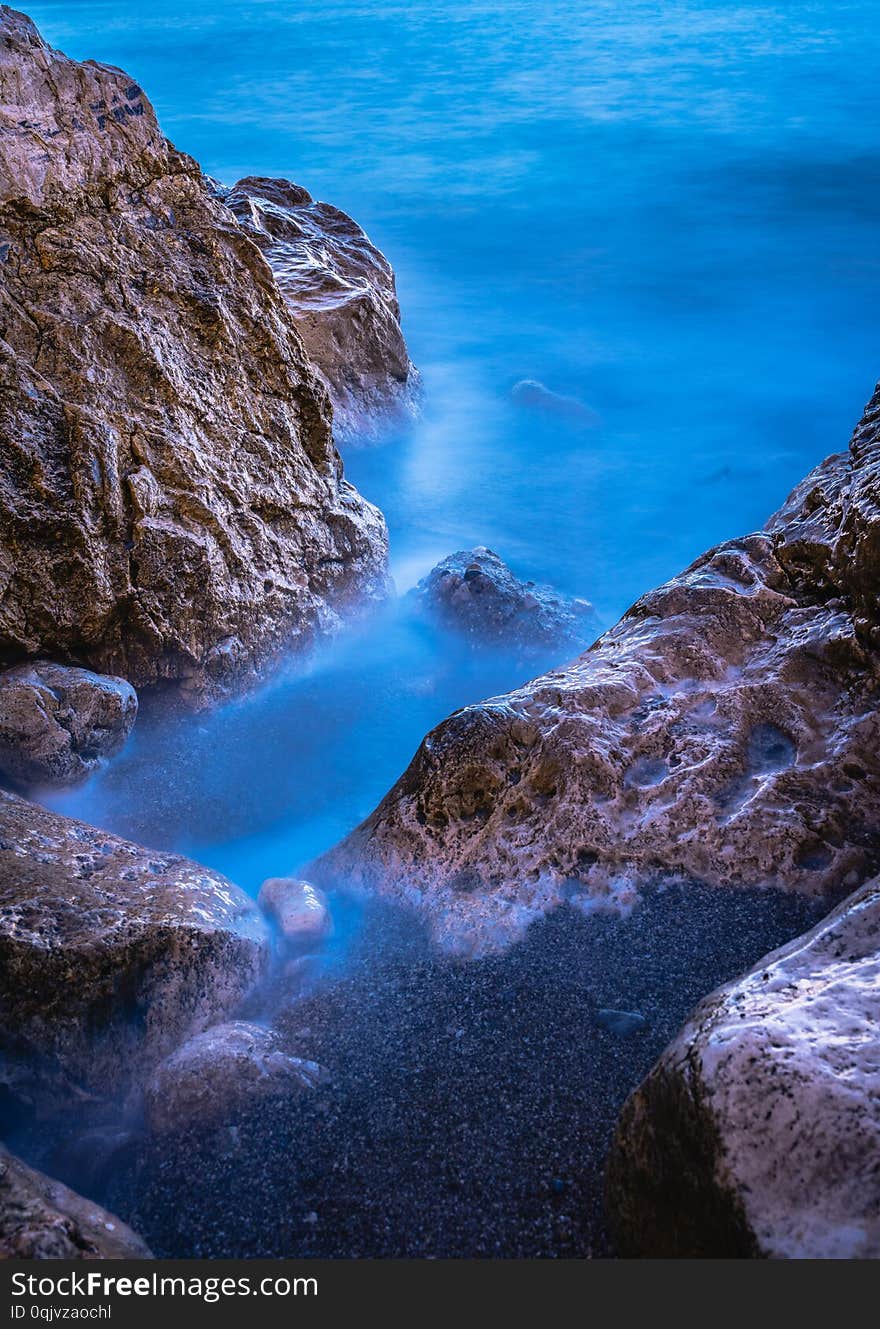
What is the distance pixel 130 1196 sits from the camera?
7.68ft


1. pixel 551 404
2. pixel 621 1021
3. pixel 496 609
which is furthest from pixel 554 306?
pixel 621 1021

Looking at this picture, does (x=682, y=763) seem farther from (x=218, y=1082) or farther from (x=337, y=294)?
(x=337, y=294)

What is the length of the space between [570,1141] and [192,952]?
1.23 m

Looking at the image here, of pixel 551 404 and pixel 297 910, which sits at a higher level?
pixel 551 404

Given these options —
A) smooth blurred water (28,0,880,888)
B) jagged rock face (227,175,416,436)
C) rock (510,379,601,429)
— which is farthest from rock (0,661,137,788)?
rock (510,379,601,429)

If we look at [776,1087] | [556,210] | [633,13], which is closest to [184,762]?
[776,1087]

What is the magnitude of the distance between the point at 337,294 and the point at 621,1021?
21.0 feet

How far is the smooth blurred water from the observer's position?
16.4ft

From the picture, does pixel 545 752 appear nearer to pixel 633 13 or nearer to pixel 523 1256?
pixel 523 1256

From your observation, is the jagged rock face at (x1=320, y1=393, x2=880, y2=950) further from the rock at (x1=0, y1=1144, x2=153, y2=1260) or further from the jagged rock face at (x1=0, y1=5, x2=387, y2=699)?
the jagged rock face at (x1=0, y1=5, x2=387, y2=699)

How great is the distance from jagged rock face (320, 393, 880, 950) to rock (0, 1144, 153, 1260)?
1.26m

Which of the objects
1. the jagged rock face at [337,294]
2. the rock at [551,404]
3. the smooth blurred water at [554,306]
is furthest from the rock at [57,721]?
the rock at [551,404]

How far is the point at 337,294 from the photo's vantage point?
7641 mm

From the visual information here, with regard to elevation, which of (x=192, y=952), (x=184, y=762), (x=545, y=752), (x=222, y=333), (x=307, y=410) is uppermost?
(x=222, y=333)
